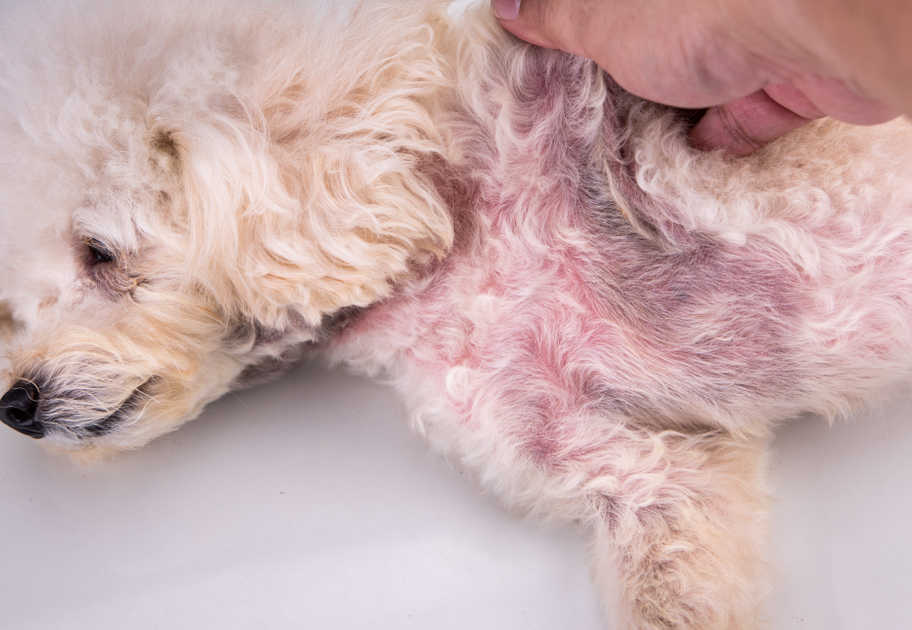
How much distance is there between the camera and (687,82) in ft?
2.89

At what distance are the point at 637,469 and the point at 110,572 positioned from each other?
0.95m

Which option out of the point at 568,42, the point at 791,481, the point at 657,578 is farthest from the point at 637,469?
the point at 568,42

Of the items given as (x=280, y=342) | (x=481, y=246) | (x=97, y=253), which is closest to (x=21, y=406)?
(x=97, y=253)

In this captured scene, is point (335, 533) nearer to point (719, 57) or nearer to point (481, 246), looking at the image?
point (481, 246)

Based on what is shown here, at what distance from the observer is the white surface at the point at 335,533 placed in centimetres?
124

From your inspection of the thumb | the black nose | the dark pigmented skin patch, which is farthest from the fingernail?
the black nose

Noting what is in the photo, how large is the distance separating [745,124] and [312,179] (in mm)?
592

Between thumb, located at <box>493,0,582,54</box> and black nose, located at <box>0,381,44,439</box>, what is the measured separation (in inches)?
34.6

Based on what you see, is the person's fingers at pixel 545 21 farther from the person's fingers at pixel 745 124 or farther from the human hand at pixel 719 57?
the person's fingers at pixel 745 124

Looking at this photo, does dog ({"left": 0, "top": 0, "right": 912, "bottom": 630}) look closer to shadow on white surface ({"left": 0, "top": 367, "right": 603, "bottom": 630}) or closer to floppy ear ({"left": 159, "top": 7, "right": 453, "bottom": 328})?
Answer: floppy ear ({"left": 159, "top": 7, "right": 453, "bottom": 328})

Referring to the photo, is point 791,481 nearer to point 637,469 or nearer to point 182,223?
point 637,469

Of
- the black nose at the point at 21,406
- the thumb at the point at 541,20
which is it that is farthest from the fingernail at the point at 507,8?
the black nose at the point at 21,406

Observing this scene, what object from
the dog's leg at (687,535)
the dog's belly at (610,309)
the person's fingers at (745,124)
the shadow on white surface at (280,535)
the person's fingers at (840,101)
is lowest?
the shadow on white surface at (280,535)

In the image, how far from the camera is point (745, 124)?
0.97 meters
